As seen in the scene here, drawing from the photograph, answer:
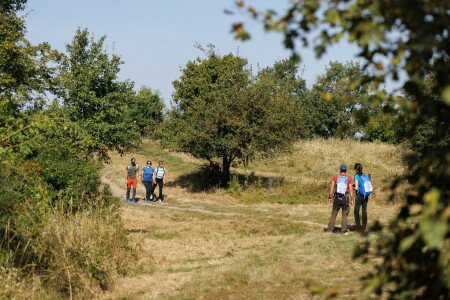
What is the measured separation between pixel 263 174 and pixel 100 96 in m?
14.9

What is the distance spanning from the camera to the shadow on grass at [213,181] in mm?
29391

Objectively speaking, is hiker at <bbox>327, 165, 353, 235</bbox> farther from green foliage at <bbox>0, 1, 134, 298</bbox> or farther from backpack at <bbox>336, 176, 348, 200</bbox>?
green foliage at <bbox>0, 1, 134, 298</bbox>

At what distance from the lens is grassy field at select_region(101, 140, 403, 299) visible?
9.64m

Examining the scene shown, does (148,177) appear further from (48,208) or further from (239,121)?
(48,208)

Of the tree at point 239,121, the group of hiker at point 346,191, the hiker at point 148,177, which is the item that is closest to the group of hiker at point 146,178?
the hiker at point 148,177

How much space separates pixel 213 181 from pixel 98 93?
37.9 ft

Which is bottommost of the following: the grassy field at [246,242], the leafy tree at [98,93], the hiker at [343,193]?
the grassy field at [246,242]

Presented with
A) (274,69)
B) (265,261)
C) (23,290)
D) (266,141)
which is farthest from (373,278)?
(274,69)

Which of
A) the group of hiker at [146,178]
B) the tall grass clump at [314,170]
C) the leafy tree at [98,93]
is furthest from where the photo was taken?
the tall grass clump at [314,170]

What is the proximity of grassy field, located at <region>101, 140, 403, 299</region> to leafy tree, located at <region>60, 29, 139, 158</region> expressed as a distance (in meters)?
2.84

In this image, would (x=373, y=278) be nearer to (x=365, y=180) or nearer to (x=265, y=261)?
(x=265, y=261)

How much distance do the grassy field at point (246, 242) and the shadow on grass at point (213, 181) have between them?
0.38 feet

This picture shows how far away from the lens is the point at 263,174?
34656mm

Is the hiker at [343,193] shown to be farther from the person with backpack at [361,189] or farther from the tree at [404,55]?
the tree at [404,55]
